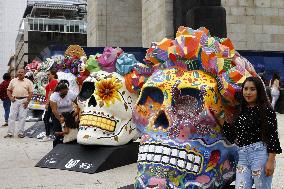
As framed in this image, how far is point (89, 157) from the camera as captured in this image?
22.0ft

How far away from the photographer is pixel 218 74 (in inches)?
149

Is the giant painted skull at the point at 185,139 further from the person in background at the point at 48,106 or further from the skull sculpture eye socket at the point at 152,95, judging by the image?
the person in background at the point at 48,106

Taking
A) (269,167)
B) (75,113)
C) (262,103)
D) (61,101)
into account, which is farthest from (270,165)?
(61,101)

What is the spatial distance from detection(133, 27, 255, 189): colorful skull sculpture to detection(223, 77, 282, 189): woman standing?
0.16m

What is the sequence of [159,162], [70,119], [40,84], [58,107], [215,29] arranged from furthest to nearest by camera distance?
[40,84] < [58,107] < [70,119] < [215,29] < [159,162]

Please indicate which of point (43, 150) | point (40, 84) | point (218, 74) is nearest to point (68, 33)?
point (40, 84)

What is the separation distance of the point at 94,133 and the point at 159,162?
312 centimetres

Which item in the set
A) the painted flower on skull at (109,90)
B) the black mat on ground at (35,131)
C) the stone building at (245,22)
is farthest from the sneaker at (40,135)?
the stone building at (245,22)

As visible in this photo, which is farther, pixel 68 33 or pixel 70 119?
pixel 68 33

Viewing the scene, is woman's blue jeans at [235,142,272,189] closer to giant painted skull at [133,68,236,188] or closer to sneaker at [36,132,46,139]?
giant painted skull at [133,68,236,188]

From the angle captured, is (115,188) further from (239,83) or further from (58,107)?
(58,107)

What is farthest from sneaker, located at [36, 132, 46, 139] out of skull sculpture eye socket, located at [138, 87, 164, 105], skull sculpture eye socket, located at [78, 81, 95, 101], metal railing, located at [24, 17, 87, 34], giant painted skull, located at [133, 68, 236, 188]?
metal railing, located at [24, 17, 87, 34]

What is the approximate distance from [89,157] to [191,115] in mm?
3279

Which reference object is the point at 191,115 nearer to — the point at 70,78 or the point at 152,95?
the point at 152,95
